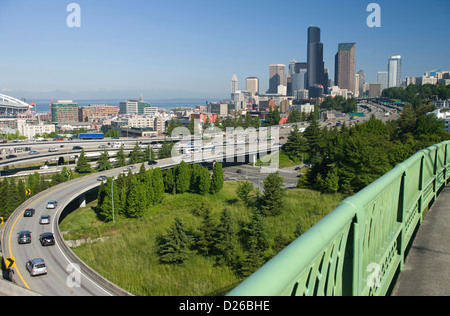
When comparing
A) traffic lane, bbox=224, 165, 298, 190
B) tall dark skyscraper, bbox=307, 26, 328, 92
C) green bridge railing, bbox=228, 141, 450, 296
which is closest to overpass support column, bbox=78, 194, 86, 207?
traffic lane, bbox=224, 165, 298, 190

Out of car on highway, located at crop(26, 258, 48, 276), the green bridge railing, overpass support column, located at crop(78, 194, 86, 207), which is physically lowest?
overpass support column, located at crop(78, 194, 86, 207)

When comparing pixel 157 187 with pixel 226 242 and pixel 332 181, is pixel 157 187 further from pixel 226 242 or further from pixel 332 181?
pixel 226 242

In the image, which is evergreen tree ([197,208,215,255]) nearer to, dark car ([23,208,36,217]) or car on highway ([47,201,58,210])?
dark car ([23,208,36,217])

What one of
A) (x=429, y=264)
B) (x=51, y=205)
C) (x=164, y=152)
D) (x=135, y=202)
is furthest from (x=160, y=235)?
(x=164, y=152)

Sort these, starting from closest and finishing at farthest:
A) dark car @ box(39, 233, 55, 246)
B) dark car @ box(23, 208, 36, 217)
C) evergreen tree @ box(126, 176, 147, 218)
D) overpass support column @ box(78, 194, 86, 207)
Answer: dark car @ box(39, 233, 55, 246), dark car @ box(23, 208, 36, 217), evergreen tree @ box(126, 176, 147, 218), overpass support column @ box(78, 194, 86, 207)

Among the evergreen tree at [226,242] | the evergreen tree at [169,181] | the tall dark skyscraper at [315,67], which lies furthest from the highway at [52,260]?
the tall dark skyscraper at [315,67]

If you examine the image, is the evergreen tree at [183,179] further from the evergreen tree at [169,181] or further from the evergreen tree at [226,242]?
the evergreen tree at [226,242]

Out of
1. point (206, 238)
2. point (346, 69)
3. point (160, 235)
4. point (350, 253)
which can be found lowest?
point (160, 235)
